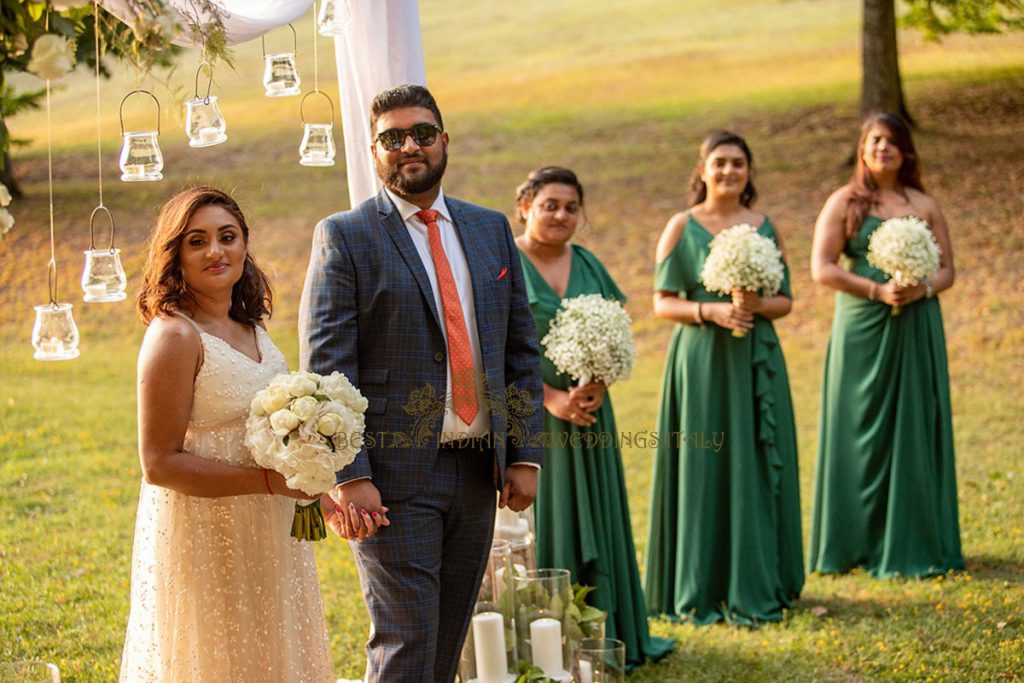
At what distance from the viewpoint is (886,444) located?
24.5 ft

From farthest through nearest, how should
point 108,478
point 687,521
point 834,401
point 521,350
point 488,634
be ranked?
point 108,478
point 834,401
point 687,521
point 488,634
point 521,350

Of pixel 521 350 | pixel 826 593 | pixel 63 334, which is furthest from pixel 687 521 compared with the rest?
pixel 63 334

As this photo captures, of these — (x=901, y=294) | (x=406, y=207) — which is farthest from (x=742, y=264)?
(x=406, y=207)

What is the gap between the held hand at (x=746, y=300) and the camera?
6555 millimetres

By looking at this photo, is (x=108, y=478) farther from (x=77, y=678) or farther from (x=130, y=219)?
(x=130, y=219)

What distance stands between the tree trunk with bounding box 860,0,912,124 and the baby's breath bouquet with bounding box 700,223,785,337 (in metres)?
11.8

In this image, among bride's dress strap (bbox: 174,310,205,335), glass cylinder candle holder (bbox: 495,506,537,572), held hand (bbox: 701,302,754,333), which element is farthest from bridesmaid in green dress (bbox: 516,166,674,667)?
bride's dress strap (bbox: 174,310,205,335)

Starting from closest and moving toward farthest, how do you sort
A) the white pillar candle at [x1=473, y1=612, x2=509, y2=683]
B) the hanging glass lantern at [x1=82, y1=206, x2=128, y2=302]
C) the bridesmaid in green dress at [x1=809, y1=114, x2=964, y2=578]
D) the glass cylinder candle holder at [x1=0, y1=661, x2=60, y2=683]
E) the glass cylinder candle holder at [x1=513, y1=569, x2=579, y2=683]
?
the glass cylinder candle holder at [x1=0, y1=661, x2=60, y2=683] → the hanging glass lantern at [x1=82, y1=206, x2=128, y2=302] → the white pillar candle at [x1=473, y1=612, x2=509, y2=683] → the glass cylinder candle holder at [x1=513, y1=569, x2=579, y2=683] → the bridesmaid in green dress at [x1=809, y1=114, x2=964, y2=578]

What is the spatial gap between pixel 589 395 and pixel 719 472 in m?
1.36

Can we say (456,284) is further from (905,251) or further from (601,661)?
(905,251)

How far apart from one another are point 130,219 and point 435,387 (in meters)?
15.4

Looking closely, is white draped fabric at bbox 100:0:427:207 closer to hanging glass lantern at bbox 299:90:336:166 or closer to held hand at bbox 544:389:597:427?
hanging glass lantern at bbox 299:90:336:166

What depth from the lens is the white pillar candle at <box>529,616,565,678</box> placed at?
512 cm

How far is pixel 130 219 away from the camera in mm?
18344
